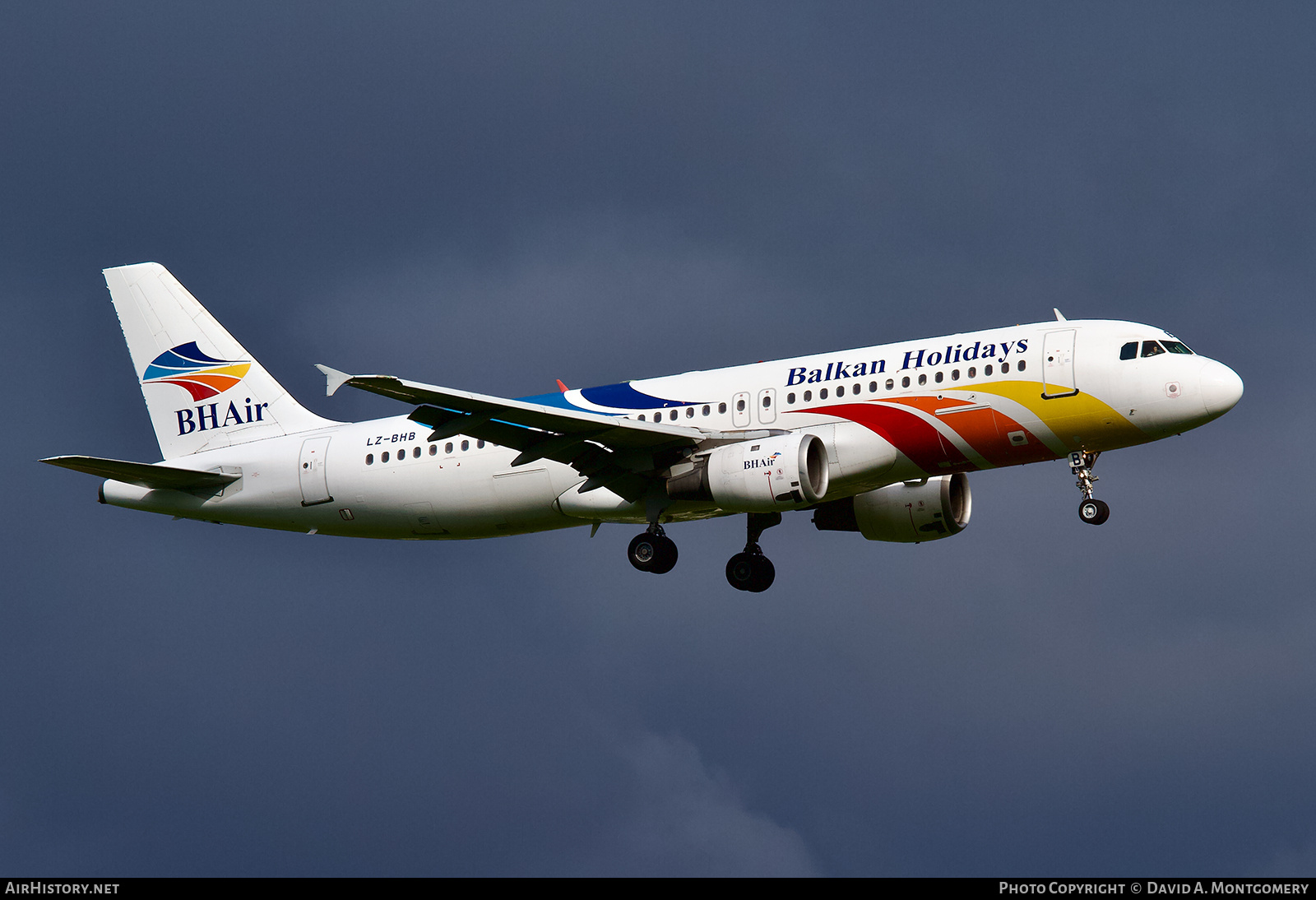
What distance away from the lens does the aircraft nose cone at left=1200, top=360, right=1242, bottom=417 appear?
41500mm

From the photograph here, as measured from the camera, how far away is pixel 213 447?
2023 inches

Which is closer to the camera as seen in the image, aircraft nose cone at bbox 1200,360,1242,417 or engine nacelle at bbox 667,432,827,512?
aircraft nose cone at bbox 1200,360,1242,417

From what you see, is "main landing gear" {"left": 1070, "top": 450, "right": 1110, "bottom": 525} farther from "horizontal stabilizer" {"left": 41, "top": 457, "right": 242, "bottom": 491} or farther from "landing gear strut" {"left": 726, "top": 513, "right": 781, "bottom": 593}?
"horizontal stabilizer" {"left": 41, "top": 457, "right": 242, "bottom": 491}

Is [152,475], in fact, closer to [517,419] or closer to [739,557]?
[517,419]

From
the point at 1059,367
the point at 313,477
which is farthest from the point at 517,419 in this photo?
the point at 1059,367

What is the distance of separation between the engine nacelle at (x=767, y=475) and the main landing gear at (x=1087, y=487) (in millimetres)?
6145

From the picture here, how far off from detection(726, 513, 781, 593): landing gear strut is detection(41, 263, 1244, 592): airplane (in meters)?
0.06

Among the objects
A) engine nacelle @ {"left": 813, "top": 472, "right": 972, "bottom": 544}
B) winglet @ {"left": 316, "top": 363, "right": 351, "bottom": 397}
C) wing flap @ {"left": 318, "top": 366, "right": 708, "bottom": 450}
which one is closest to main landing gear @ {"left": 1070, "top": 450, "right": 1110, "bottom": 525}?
engine nacelle @ {"left": 813, "top": 472, "right": 972, "bottom": 544}

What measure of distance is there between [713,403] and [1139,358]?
10581 mm

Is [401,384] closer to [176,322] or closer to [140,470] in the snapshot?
[140,470]

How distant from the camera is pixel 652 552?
46219 mm
